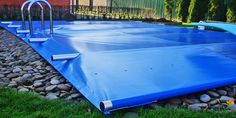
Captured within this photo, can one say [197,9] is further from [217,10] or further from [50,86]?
[50,86]

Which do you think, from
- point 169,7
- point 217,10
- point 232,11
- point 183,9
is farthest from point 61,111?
point 169,7

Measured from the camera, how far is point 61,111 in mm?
2176

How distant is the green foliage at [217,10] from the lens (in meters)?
9.60

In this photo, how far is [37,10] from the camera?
9406 millimetres

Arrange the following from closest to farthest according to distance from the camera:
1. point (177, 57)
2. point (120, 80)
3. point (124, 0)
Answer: point (120, 80) < point (177, 57) < point (124, 0)

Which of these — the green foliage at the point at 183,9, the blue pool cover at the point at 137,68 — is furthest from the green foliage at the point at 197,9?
the blue pool cover at the point at 137,68

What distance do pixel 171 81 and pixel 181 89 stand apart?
0.18m

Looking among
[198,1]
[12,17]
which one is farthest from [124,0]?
[12,17]


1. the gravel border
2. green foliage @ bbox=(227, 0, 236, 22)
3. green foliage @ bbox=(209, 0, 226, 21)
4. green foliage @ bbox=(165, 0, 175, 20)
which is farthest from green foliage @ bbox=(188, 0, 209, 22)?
the gravel border

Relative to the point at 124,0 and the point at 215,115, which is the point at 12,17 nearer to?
the point at 215,115

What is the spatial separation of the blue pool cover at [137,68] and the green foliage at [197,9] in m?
6.21

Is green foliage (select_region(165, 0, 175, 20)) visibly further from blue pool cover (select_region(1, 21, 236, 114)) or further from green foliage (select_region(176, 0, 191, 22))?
blue pool cover (select_region(1, 21, 236, 114))

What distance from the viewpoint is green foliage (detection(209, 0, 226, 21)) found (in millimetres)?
9602

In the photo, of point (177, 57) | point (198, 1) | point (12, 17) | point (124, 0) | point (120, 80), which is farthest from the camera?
point (124, 0)
